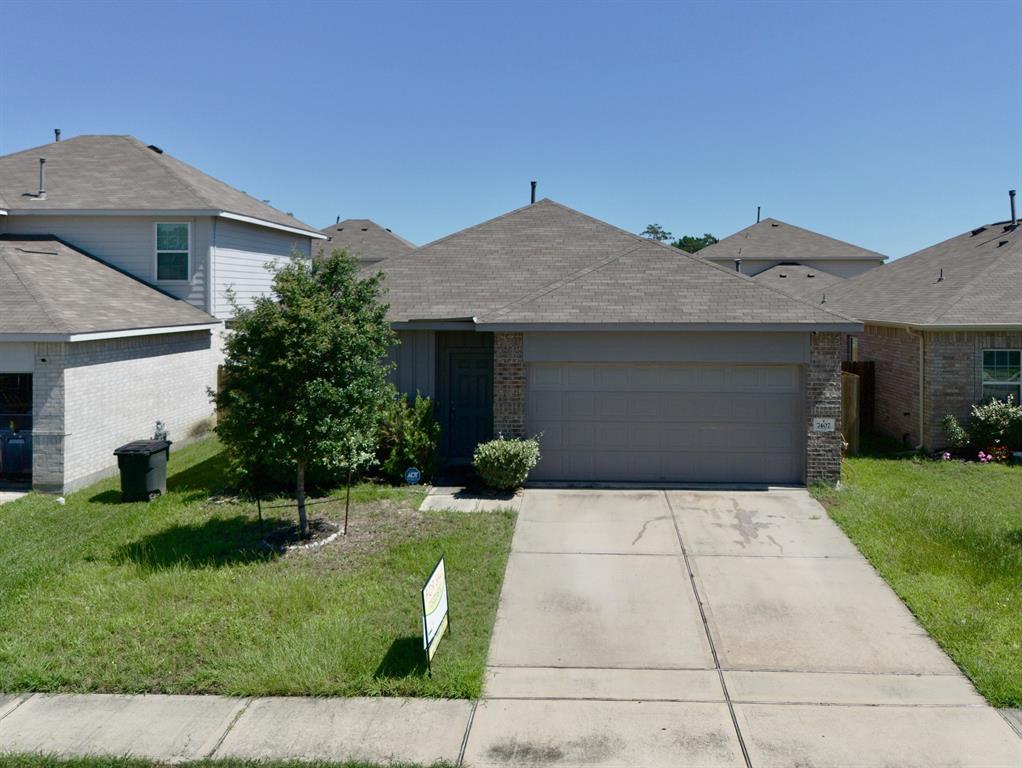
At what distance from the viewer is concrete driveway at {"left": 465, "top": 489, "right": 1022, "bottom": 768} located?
5.52 meters

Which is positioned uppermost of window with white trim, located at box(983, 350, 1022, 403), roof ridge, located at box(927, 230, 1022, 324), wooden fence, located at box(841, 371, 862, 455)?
roof ridge, located at box(927, 230, 1022, 324)

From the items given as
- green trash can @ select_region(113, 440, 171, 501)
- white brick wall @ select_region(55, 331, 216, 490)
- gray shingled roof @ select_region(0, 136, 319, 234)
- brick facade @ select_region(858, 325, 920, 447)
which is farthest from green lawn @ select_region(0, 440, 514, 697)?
brick facade @ select_region(858, 325, 920, 447)

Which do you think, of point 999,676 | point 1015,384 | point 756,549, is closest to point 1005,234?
point 1015,384

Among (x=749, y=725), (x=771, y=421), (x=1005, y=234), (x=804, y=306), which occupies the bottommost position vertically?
(x=749, y=725)

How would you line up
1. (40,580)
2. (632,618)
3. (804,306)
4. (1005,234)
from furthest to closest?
(1005,234) < (804,306) < (40,580) < (632,618)

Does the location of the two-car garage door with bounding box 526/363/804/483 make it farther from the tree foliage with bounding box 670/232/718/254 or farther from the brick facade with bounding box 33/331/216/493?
the tree foliage with bounding box 670/232/718/254

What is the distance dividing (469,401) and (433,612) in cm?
834

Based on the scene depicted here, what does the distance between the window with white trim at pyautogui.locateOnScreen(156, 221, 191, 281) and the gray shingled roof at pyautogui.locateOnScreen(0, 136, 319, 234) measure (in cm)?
53

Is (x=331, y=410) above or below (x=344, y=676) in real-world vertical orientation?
above

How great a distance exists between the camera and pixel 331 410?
953 centimetres

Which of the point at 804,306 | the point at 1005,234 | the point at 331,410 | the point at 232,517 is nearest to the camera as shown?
the point at 331,410

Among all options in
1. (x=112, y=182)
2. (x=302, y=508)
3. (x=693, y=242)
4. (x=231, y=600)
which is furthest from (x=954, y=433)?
(x=693, y=242)

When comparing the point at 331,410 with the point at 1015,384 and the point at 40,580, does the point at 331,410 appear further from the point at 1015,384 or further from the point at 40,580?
the point at 1015,384

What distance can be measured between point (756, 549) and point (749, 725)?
4.29 meters
